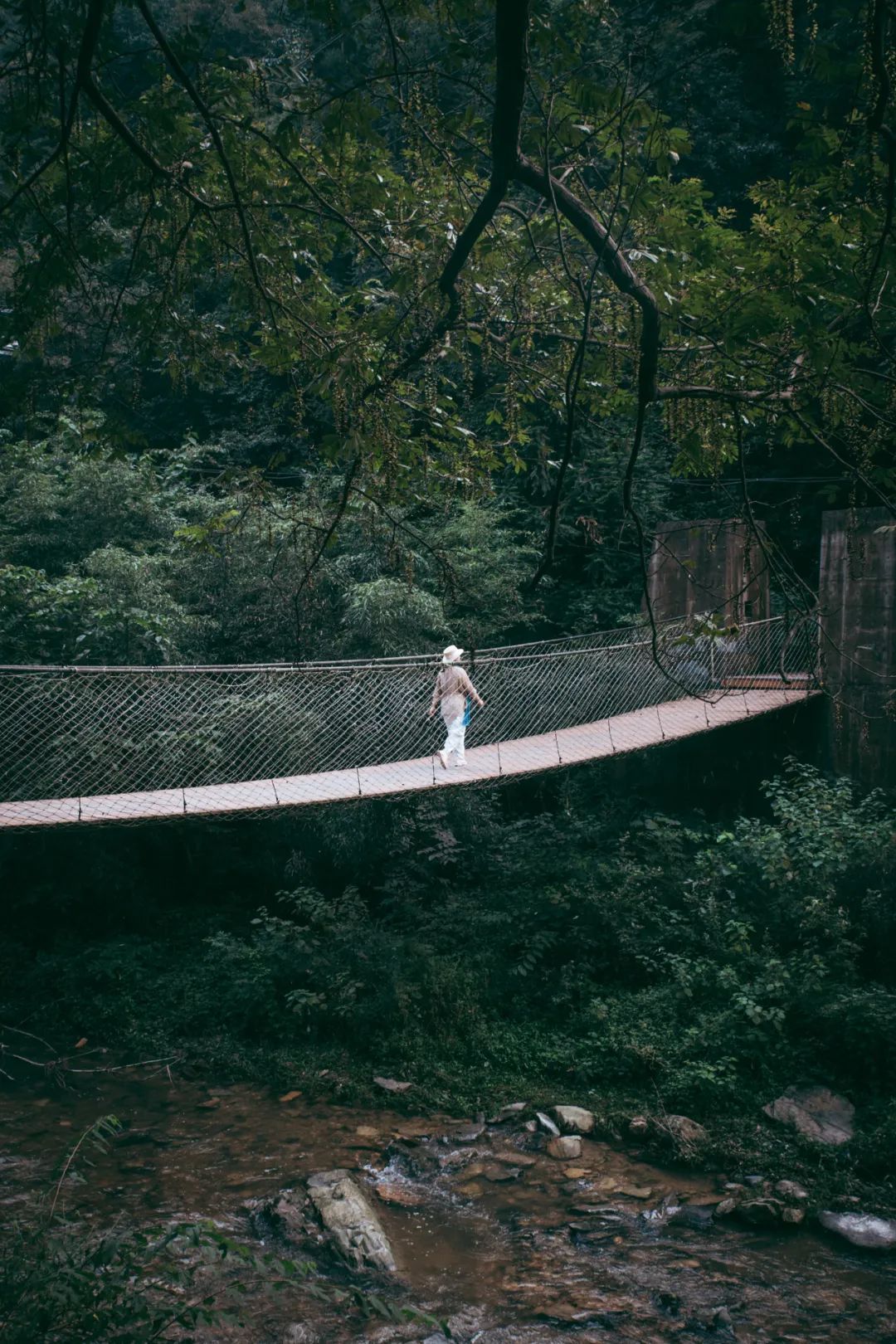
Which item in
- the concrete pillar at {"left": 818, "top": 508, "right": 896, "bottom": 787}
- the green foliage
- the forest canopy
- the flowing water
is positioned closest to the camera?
the forest canopy

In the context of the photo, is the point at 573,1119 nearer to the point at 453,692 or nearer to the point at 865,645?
the point at 453,692

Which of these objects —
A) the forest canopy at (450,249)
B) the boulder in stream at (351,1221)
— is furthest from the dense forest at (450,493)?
the boulder in stream at (351,1221)

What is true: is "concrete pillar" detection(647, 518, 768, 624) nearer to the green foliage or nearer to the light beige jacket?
the green foliage

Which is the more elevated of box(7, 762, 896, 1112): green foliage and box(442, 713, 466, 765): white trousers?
box(442, 713, 466, 765): white trousers

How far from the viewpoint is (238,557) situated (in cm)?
624

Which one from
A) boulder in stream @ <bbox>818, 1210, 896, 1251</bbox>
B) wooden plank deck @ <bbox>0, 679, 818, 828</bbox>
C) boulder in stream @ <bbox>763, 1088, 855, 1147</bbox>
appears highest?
wooden plank deck @ <bbox>0, 679, 818, 828</bbox>

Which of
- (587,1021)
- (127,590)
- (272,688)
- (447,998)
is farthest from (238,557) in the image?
(587,1021)

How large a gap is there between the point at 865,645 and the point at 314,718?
10.1 ft

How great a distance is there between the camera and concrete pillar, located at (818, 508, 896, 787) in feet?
17.4

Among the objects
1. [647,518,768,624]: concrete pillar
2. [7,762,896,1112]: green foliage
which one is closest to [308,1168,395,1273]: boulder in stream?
→ [7,762,896,1112]: green foliage

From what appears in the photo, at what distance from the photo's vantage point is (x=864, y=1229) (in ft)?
10.7

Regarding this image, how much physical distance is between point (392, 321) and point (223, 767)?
356 cm

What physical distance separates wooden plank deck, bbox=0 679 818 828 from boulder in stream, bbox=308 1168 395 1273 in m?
1.41

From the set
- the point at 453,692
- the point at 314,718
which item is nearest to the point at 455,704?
the point at 453,692
